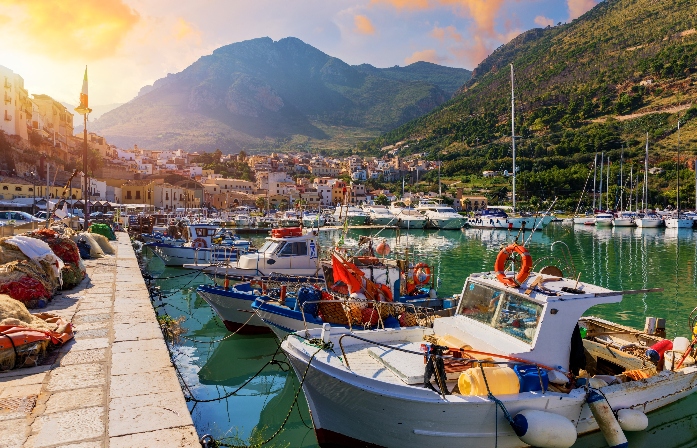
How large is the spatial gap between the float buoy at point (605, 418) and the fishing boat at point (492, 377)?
0.01 m

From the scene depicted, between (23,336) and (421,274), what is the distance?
1182cm

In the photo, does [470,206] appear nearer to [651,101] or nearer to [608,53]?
[651,101]

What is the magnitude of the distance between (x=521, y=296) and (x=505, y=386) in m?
1.63

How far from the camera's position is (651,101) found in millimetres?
112000

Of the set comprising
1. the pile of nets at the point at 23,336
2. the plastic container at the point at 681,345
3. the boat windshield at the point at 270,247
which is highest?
the boat windshield at the point at 270,247

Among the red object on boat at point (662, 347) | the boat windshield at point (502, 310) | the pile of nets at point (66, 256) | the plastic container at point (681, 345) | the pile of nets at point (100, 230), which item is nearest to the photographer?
the boat windshield at point (502, 310)

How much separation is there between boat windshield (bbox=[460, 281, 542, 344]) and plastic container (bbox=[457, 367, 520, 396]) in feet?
3.04

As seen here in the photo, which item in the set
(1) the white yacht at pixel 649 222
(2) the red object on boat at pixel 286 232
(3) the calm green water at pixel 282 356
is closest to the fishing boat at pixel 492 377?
(3) the calm green water at pixel 282 356

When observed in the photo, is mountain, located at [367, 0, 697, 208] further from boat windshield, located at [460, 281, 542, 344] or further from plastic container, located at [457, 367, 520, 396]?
plastic container, located at [457, 367, 520, 396]

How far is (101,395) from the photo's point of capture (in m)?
5.52

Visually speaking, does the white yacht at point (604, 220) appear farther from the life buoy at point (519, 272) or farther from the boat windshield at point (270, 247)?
the life buoy at point (519, 272)

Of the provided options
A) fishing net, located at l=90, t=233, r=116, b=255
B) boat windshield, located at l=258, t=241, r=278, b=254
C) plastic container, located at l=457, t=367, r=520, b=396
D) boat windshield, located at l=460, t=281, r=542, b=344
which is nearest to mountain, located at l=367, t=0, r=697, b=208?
boat windshield, located at l=258, t=241, r=278, b=254

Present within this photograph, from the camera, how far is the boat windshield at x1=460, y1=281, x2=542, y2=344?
23.8 ft

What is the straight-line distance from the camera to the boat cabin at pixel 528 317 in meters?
7.12
